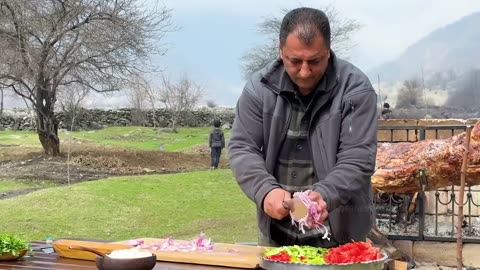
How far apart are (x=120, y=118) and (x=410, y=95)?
18.8m

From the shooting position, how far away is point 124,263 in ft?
7.87

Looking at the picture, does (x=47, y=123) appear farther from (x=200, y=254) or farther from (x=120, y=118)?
(x=200, y=254)

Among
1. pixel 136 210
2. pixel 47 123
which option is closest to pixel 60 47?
pixel 47 123

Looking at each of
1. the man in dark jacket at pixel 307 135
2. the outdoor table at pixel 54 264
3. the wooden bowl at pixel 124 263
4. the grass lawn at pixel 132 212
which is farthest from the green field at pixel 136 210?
the wooden bowl at pixel 124 263

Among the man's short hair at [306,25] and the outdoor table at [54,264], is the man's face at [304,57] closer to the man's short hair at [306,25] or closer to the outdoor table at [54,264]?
the man's short hair at [306,25]

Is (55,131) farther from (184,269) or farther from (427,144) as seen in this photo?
(184,269)

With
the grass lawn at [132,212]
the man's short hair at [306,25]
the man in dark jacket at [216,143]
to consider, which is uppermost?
the man's short hair at [306,25]

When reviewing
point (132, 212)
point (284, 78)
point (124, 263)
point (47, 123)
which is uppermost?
point (284, 78)

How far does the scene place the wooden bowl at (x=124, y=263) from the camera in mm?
2395

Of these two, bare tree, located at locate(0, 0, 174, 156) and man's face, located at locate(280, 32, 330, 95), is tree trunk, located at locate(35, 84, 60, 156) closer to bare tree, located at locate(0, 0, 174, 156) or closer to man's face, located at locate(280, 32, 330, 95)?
bare tree, located at locate(0, 0, 174, 156)

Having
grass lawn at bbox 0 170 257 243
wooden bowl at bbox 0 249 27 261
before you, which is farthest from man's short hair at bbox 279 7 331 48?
grass lawn at bbox 0 170 257 243

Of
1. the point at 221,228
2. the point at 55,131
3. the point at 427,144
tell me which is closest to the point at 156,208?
the point at 221,228

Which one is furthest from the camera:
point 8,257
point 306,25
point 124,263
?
point 8,257

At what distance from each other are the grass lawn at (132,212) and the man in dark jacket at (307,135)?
564cm
